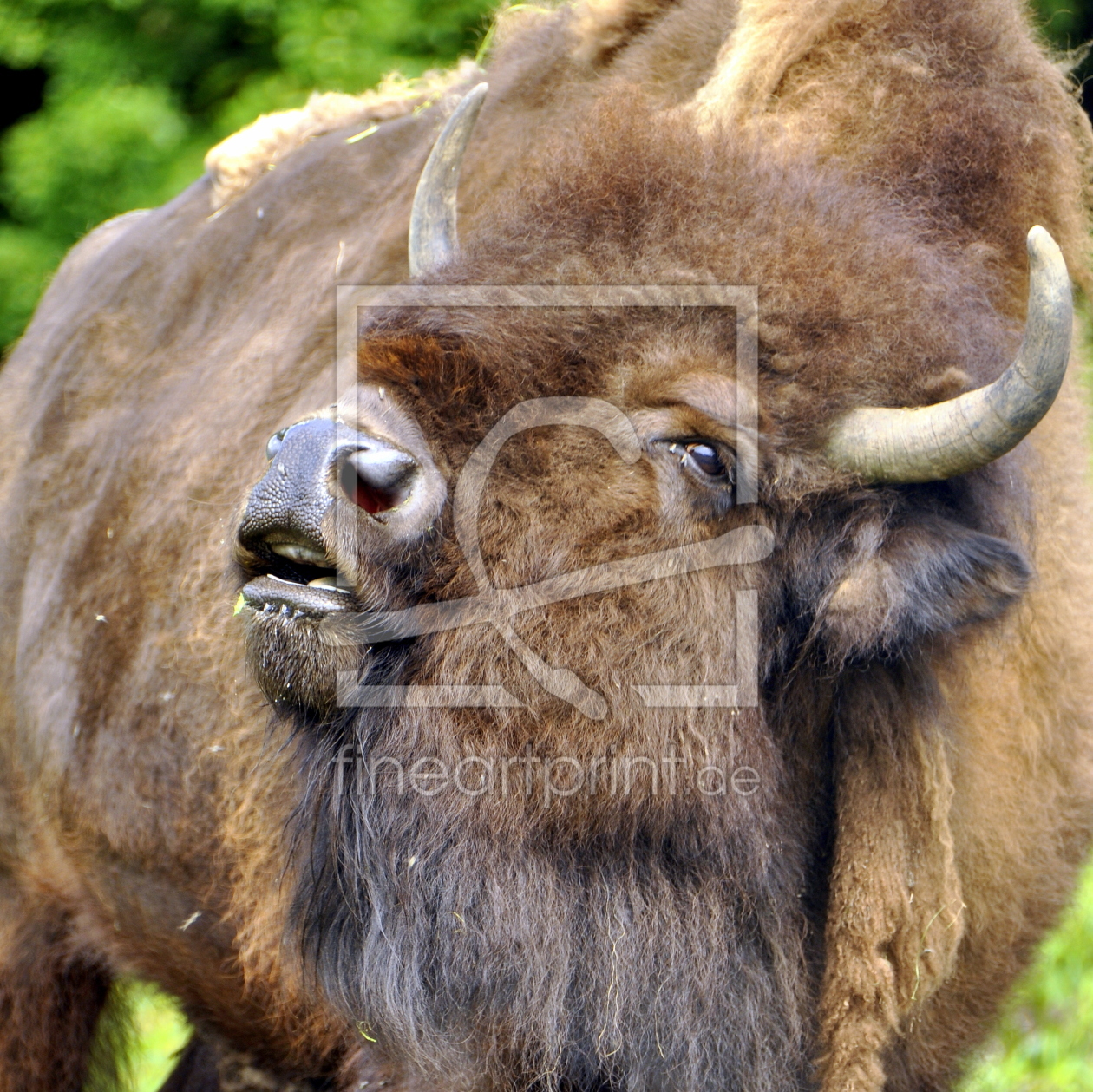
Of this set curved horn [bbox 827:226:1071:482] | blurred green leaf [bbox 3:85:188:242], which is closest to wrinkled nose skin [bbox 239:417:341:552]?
curved horn [bbox 827:226:1071:482]

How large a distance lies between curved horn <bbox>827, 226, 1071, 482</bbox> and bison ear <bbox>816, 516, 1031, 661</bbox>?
4.4 inches

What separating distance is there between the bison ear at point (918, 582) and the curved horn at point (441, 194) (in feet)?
3.52

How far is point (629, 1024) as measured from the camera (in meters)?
2.68

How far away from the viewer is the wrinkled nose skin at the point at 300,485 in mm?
2213

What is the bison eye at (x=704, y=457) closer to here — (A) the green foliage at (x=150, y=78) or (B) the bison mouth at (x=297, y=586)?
(B) the bison mouth at (x=297, y=586)

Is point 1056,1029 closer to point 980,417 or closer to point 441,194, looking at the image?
point 980,417

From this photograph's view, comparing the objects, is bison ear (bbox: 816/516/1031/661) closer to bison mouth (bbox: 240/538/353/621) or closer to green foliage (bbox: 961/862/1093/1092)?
bison mouth (bbox: 240/538/353/621)

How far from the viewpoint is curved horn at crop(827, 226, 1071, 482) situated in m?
2.15

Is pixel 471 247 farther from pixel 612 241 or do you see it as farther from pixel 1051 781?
pixel 1051 781

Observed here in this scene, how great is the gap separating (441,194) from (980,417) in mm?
1235

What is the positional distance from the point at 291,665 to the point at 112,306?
7.95 ft

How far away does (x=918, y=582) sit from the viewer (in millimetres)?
2449

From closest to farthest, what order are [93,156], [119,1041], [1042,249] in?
[1042,249]
[119,1041]
[93,156]

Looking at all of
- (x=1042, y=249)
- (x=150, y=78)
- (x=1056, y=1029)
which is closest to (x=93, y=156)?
(x=150, y=78)
